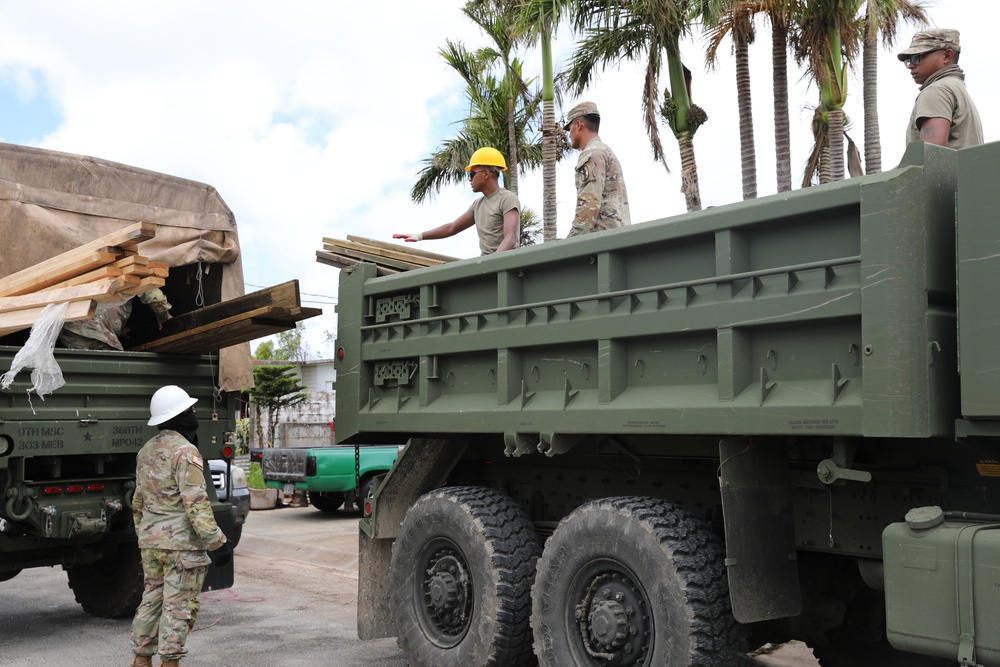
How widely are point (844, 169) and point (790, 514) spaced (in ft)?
41.6

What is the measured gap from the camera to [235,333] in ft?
23.5

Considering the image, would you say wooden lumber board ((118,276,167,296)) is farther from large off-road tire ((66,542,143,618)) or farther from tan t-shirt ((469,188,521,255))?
large off-road tire ((66,542,143,618))

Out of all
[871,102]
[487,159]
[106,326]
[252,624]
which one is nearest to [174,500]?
[252,624]

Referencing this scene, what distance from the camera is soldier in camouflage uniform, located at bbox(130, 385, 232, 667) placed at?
223 inches

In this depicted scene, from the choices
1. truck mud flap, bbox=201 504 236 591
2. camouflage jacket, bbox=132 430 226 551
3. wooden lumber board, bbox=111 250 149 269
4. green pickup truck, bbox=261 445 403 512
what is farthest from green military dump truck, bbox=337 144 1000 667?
green pickup truck, bbox=261 445 403 512

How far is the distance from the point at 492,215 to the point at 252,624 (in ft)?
12.1

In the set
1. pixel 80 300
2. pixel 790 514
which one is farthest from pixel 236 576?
pixel 790 514

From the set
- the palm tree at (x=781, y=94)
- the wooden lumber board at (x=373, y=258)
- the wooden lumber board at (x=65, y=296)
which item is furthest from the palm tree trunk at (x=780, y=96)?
the wooden lumber board at (x=65, y=296)

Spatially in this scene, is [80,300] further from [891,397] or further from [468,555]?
[891,397]

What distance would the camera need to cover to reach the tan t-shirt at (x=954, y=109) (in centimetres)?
441

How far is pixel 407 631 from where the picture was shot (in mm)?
5668

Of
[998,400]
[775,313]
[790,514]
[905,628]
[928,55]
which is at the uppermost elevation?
[928,55]

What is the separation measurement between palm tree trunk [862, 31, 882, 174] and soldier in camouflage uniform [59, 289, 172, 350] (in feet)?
34.1

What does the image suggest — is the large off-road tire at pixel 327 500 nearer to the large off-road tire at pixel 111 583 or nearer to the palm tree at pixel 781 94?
the large off-road tire at pixel 111 583
